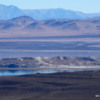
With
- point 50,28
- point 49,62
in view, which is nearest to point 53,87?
point 49,62

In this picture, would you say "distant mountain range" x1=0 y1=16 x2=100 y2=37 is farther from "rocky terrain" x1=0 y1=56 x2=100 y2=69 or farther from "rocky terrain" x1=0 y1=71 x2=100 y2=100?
"rocky terrain" x1=0 y1=71 x2=100 y2=100

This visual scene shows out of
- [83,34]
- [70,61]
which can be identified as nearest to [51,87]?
[70,61]

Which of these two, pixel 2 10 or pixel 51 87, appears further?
pixel 2 10

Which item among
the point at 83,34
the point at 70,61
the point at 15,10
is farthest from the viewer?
the point at 15,10

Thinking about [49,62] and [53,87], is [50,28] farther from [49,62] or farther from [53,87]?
[53,87]

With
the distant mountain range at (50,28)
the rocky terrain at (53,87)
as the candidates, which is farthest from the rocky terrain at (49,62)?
the distant mountain range at (50,28)

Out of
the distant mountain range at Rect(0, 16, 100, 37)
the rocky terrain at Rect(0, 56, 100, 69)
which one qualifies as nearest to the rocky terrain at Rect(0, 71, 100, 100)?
the rocky terrain at Rect(0, 56, 100, 69)

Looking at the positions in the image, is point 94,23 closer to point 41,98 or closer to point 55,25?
point 55,25
